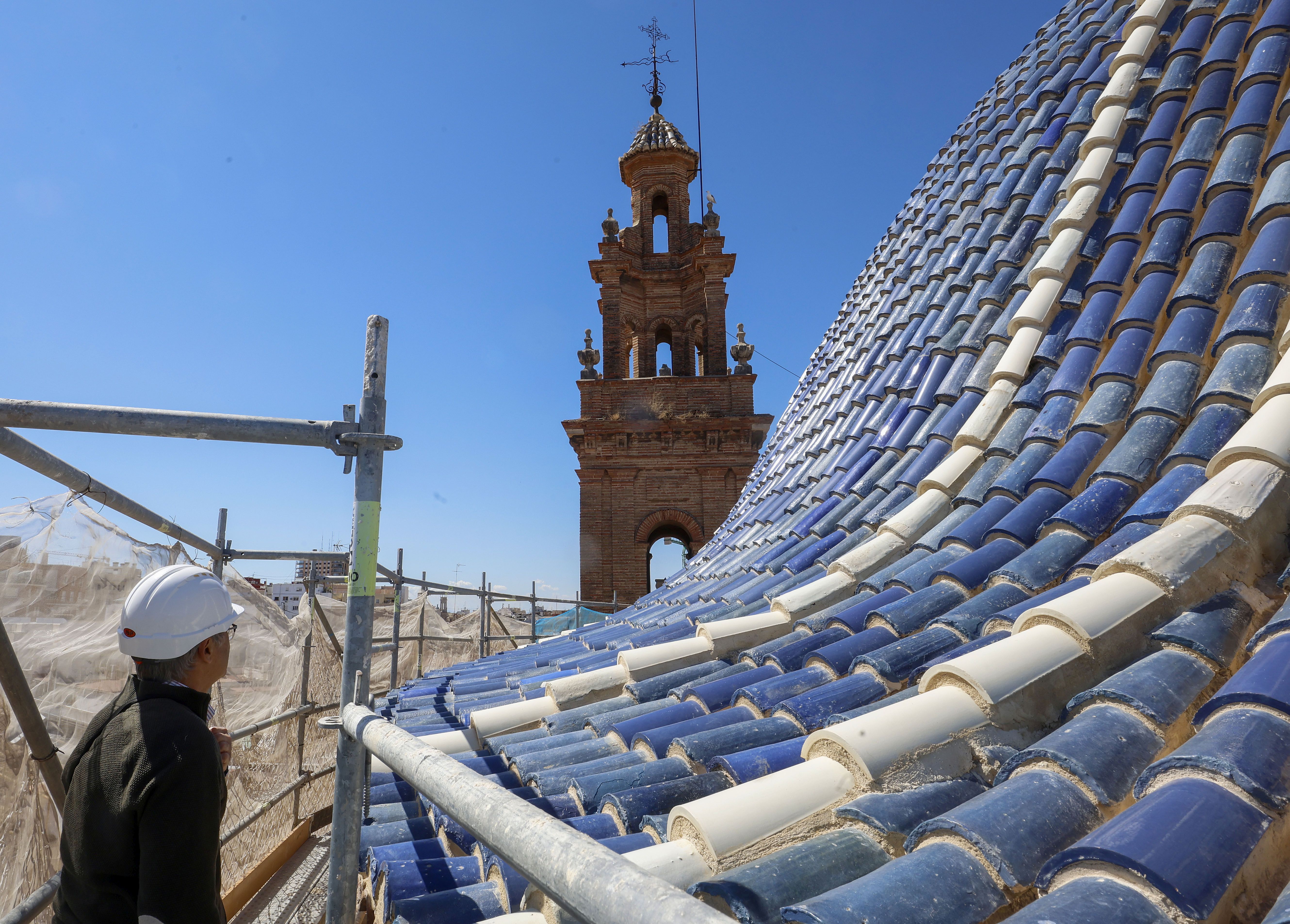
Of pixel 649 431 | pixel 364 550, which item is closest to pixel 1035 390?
pixel 364 550

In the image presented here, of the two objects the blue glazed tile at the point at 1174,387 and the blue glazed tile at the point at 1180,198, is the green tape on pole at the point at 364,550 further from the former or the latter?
the blue glazed tile at the point at 1180,198

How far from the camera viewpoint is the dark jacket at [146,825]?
1.62m

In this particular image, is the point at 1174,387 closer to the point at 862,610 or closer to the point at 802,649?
the point at 862,610

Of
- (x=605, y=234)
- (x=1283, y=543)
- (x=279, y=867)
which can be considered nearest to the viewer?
(x=1283, y=543)

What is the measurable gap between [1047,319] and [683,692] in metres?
2.36

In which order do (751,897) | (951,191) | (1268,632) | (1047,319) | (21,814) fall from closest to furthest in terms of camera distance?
(751,897)
(1268,632)
(21,814)
(1047,319)
(951,191)

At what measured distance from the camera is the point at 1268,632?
163 centimetres

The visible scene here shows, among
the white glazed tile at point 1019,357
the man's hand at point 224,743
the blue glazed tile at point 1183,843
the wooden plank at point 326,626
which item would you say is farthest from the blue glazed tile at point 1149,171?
the wooden plank at point 326,626

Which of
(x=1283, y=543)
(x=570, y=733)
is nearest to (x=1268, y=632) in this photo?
(x=1283, y=543)

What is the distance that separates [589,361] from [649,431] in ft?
7.21

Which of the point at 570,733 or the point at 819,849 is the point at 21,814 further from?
the point at 819,849

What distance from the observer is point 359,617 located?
2447 mm

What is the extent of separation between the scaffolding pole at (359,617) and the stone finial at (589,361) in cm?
1500

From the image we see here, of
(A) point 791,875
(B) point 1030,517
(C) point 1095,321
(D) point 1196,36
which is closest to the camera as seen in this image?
(A) point 791,875
